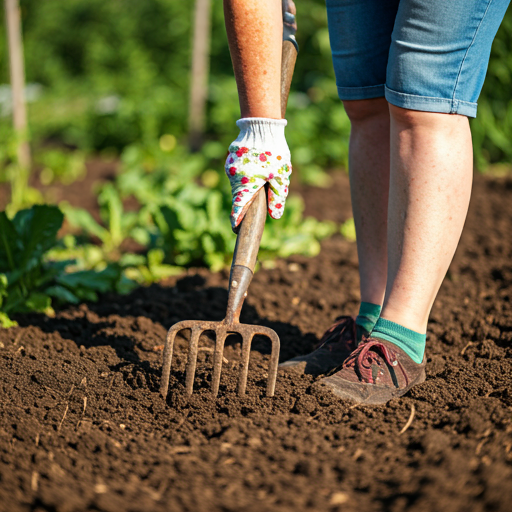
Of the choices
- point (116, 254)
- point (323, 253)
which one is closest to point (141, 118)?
point (116, 254)

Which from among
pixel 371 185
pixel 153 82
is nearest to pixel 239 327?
pixel 371 185

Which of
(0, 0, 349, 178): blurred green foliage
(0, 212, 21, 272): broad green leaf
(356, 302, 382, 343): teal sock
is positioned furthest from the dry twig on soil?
(0, 0, 349, 178): blurred green foliage

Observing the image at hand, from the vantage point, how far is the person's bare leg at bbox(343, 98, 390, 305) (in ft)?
6.32

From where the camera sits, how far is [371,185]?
1.97 metres

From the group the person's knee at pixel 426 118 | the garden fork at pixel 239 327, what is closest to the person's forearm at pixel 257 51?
the garden fork at pixel 239 327

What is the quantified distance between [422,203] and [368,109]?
0.48 meters

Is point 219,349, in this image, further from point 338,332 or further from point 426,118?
point 426,118

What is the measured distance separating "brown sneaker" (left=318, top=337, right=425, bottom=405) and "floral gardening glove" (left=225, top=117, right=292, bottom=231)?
21.6 inches

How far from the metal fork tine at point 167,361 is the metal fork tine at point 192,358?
6 cm

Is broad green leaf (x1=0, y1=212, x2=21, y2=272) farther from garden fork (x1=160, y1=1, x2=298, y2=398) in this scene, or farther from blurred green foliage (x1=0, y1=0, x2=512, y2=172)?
blurred green foliage (x1=0, y1=0, x2=512, y2=172)

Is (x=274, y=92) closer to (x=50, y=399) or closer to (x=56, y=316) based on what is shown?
(x=50, y=399)

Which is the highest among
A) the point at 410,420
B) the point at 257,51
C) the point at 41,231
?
the point at 257,51

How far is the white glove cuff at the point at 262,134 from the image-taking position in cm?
165

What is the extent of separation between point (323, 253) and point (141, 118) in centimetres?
351
